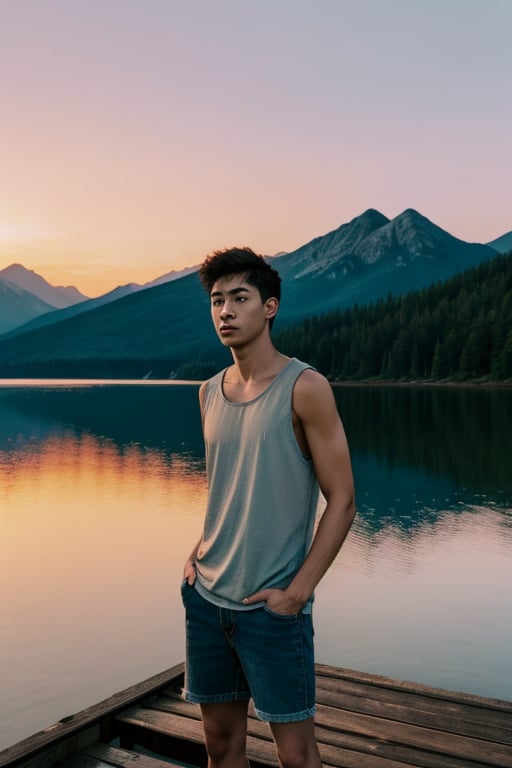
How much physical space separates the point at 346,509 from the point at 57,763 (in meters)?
3.95

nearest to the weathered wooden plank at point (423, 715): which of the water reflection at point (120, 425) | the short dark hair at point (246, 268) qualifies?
the short dark hair at point (246, 268)

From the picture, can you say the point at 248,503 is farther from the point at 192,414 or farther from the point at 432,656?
the point at 192,414

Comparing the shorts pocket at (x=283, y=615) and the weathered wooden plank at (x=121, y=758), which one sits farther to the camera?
the weathered wooden plank at (x=121, y=758)

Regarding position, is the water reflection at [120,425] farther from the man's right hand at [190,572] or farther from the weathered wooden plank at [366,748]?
the man's right hand at [190,572]

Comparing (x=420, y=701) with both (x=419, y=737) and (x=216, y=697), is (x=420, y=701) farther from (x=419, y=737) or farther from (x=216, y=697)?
(x=216, y=697)

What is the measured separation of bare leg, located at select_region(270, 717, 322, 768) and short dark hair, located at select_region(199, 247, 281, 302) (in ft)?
7.05

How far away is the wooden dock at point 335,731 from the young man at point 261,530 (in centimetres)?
237

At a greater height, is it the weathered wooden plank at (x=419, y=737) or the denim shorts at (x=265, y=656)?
the denim shorts at (x=265, y=656)

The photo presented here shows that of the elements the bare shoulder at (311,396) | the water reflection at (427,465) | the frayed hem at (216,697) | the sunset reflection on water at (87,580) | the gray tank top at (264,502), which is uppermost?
the bare shoulder at (311,396)

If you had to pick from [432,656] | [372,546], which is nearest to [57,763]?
[432,656]

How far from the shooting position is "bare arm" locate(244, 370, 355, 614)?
3.51 meters

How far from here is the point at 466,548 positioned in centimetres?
1848

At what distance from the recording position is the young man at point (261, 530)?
139 inches

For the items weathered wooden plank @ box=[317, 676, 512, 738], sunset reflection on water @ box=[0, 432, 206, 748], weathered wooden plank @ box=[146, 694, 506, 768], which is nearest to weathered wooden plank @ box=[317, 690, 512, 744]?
weathered wooden plank @ box=[317, 676, 512, 738]
